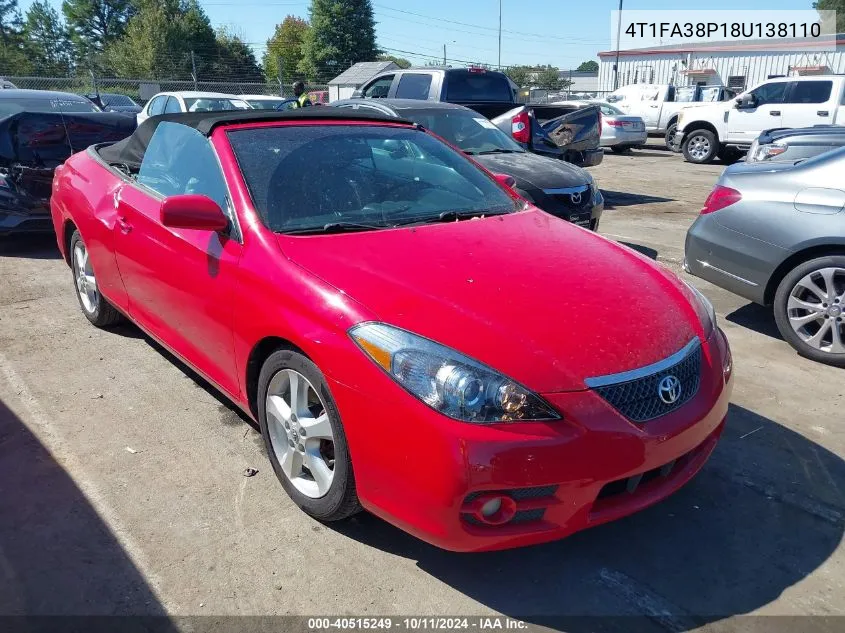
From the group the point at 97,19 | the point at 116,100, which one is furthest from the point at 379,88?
the point at 97,19

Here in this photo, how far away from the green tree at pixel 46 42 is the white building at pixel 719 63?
3583cm

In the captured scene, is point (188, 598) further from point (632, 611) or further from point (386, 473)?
point (632, 611)

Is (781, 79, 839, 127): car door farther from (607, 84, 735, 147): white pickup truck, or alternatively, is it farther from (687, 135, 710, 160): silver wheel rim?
(607, 84, 735, 147): white pickup truck

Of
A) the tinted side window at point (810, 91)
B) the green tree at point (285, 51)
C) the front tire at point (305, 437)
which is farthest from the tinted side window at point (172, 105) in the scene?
the green tree at point (285, 51)

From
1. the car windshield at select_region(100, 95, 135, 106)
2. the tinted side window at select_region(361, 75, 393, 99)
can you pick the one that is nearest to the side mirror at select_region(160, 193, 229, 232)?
the tinted side window at select_region(361, 75, 393, 99)

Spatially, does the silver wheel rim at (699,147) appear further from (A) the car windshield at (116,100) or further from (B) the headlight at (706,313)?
(A) the car windshield at (116,100)

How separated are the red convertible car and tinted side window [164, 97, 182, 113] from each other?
9.03 m

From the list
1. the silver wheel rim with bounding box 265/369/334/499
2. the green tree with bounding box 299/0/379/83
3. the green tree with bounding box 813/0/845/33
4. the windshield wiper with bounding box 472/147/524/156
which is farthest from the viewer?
the green tree with bounding box 813/0/845/33

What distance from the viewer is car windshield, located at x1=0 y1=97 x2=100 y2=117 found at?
326 inches

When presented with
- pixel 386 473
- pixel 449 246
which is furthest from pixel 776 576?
pixel 449 246

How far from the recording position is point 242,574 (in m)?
2.51

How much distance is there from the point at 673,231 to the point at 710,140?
986 centimetres

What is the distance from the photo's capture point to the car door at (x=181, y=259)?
10.1ft

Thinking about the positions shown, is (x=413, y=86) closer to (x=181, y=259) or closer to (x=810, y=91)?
(x=181, y=259)
